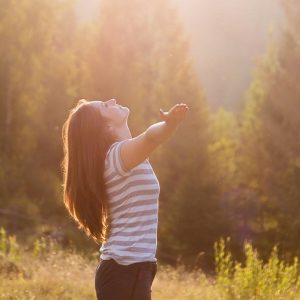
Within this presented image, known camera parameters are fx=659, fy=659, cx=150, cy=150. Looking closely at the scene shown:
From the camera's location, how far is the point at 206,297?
684cm

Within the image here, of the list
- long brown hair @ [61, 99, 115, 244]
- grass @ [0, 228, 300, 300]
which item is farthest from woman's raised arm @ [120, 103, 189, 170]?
grass @ [0, 228, 300, 300]

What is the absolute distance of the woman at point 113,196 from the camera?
323 centimetres

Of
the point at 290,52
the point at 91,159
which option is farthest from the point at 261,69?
the point at 91,159

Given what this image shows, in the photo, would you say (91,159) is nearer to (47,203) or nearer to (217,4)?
(47,203)

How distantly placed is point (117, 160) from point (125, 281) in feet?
1.95

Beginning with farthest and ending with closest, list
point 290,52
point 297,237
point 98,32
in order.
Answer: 1. point 98,32
2. point 290,52
3. point 297,237

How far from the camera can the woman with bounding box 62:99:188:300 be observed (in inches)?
127

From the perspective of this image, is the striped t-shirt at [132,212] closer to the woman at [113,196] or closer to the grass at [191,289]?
the woman at [113,196]

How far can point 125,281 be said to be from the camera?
3221mm

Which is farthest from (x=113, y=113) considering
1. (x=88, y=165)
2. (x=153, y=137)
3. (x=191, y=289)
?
(x=191, y=289)

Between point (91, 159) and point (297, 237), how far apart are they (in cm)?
1467

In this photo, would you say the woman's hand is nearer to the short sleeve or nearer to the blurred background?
the short sleeve

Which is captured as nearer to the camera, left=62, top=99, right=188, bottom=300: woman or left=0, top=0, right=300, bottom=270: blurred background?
left=62, top=99, right=188, bottom=300: woman

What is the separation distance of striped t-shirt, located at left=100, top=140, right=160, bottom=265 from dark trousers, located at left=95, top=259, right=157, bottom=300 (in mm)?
34
